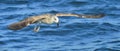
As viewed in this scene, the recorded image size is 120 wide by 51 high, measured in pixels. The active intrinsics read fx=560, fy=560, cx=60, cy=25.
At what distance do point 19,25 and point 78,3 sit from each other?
9080mm

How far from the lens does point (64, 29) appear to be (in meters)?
17.7

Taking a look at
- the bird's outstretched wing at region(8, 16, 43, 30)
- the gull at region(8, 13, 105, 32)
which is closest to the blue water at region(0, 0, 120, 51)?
the gull at region(8, 13, 105, 32)

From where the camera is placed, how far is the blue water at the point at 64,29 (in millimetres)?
15906

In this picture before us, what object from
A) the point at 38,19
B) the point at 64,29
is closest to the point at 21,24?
the point at 38,19

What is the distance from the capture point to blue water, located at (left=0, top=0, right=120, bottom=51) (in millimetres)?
15906

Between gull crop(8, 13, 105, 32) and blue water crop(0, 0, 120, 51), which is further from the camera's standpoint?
blue water crop(0, 0, 120, 51)

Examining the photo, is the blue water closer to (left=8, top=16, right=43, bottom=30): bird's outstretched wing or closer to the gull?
the gull

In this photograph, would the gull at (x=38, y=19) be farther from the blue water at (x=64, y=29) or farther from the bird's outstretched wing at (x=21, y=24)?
the blue water at (x=64, y=29)

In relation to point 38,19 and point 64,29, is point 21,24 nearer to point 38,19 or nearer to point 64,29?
point 38,19

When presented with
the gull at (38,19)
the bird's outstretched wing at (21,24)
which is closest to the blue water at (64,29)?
the gull at (38,19)

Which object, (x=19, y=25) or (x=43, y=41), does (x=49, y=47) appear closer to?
(x=43, y=41)

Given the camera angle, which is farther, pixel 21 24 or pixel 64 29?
pixel 64 29

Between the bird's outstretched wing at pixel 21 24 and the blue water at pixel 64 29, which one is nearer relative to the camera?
the bird's outstretched wing at pixel 21 24

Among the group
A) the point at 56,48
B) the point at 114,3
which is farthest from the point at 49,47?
the point at 114,3
